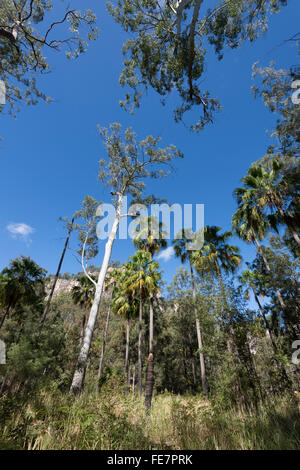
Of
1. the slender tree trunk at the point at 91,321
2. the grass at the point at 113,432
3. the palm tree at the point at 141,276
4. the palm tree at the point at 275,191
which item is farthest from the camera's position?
the palm tree at the point at 141,276

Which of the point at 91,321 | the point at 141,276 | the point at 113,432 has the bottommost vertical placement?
the point at 113,432

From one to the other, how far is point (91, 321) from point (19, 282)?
12.5 metres

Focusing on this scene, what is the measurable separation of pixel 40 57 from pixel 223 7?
724 cm

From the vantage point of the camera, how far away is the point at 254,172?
1326 centimetres

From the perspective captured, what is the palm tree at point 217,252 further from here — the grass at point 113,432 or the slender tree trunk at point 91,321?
the grass at point 113,432

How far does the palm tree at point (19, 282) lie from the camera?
50.8ft

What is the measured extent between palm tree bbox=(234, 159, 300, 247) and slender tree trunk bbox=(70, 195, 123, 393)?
9.16 meters

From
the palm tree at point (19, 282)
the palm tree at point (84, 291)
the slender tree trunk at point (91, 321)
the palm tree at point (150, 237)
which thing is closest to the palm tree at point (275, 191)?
the palm tree at point (150, 237)

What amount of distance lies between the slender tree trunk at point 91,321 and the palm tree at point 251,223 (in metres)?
9.02

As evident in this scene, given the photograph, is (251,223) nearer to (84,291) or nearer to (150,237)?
(150,237)

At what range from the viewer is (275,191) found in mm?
11281

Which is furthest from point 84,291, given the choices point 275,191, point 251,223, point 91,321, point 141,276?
point 275,191

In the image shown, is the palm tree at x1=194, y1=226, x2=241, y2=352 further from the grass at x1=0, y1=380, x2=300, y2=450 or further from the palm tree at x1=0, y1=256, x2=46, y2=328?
the palm tree at x1=0, y1=256, x2=46, y2=328

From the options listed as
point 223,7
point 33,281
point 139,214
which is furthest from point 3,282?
point 223,7
